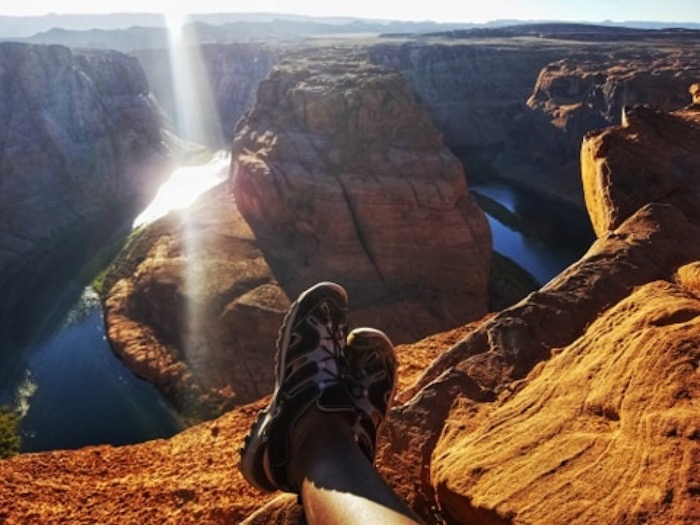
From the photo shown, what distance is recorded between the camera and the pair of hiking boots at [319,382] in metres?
5.64

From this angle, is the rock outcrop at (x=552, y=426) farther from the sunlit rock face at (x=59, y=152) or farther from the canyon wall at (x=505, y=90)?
the canyon wall at (x=505, y=90)

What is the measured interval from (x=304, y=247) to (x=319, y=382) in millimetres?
29405

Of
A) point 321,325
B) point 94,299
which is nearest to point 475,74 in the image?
point 94,299

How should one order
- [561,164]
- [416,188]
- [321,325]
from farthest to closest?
[561,164] < [416,188] < [321,325]

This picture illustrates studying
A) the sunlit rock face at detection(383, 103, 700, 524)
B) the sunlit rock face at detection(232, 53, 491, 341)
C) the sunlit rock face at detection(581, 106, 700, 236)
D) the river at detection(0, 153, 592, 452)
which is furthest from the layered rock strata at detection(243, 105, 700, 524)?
the sunlit rock face at detection(232, 53, 491, 341)

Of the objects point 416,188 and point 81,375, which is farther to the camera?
point 416,188

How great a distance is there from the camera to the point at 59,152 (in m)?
55.2

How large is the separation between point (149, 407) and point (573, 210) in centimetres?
4588

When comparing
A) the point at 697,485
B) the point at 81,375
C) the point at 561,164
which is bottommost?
the point at 81,375

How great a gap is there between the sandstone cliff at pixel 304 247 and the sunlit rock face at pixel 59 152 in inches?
479

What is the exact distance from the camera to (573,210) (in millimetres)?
59000

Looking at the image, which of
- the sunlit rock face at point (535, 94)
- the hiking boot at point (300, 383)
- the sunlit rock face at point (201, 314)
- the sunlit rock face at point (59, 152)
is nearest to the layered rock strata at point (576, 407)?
the hiking boot at point (300, 383)

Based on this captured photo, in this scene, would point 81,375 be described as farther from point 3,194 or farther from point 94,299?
point 3,194

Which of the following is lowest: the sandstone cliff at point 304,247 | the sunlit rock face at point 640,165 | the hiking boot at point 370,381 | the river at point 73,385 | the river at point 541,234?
the river at point 73,385
